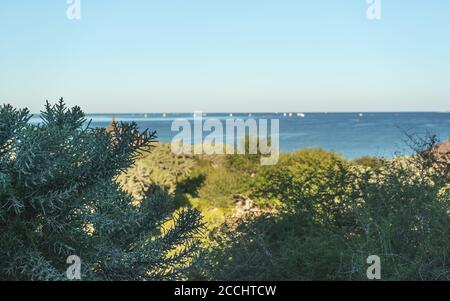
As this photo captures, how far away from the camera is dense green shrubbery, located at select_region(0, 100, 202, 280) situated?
49.8 inches

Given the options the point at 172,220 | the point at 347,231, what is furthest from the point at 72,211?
the point at 347,231

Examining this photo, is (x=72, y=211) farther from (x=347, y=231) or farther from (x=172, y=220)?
(x=347, y=231)

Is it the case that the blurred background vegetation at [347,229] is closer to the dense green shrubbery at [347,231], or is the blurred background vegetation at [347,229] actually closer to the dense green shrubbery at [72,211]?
the dense green shrubbery at [347,231]

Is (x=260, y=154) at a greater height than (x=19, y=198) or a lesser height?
lesser

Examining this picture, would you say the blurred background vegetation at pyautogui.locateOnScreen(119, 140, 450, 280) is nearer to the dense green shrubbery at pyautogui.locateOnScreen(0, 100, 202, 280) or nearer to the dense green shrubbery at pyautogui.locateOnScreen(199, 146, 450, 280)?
the dense green shrubbery at pyautogui.locateOnScreen(199, 146, 450, 280)

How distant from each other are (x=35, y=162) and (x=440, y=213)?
2951 mm

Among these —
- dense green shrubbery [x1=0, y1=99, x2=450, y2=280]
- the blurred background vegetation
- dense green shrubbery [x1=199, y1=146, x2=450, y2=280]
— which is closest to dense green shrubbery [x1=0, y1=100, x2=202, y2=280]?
dense green shrubbery [x1=0, y1=99, x2=450, y2=280]

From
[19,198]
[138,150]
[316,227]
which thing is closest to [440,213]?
[316,227]

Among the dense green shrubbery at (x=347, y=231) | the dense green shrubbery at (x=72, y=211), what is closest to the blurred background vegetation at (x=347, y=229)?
the dense green shrubbery at (x=347, y=231)

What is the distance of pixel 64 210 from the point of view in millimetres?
1328

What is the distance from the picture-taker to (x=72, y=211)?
4.46 feet

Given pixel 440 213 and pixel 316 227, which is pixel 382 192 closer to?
pixel 316 227

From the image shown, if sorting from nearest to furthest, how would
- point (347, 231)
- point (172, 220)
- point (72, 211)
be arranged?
point (72, 211) → point (172, 220) → point (347, 231)

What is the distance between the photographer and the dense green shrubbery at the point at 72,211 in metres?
1.27
